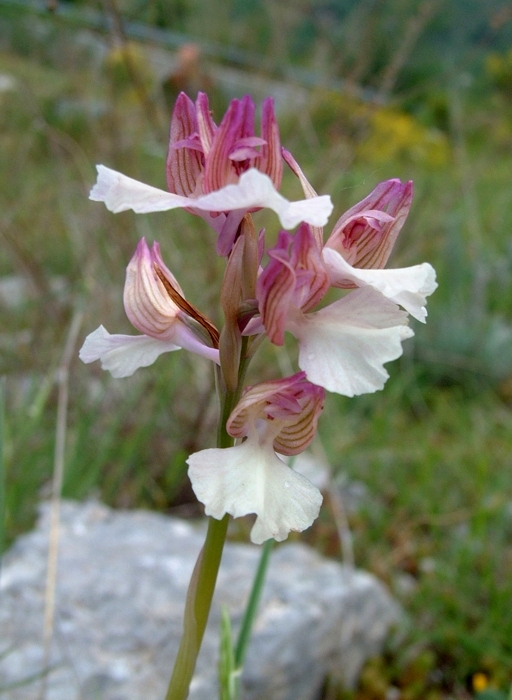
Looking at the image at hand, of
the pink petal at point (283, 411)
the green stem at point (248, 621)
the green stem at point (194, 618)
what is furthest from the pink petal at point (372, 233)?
the green stem at point (248, 621)

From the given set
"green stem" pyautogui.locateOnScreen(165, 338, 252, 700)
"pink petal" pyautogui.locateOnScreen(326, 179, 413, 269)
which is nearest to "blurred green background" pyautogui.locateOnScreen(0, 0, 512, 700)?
"pink petal" pyautogui.locateOnScreen(326, 179, 413, 269)

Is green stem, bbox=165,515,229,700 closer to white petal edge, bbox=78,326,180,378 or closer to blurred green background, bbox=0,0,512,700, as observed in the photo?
white petal edge, bbox=78,326,180,378

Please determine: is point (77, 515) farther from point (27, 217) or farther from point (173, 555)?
point (27, 217)

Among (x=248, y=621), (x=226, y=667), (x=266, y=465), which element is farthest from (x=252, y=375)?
(x=266, y=465)

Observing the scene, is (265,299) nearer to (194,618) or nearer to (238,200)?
(238,200)

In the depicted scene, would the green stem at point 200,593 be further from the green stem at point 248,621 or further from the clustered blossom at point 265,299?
the green stem at point 248,621

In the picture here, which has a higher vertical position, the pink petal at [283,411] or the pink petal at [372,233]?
the pink petal at [372,233]
